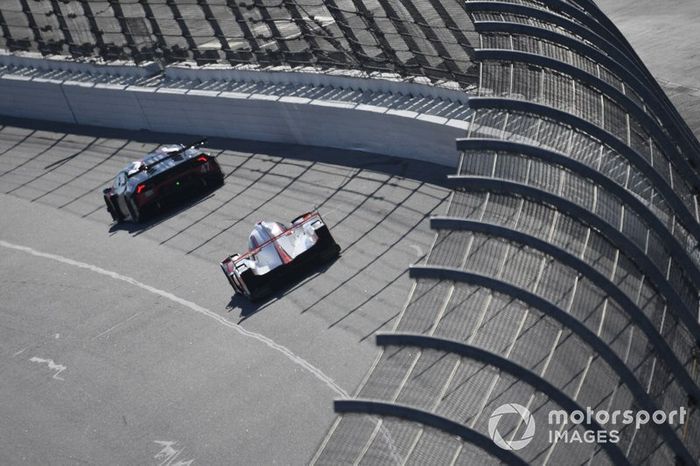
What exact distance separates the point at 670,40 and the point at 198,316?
17753mm

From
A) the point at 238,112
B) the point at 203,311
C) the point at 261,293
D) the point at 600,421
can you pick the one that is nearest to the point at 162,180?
the point at 238,112

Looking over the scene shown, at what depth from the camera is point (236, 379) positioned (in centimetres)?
1711

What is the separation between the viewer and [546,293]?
10.3m

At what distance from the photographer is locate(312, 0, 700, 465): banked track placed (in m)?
9.29

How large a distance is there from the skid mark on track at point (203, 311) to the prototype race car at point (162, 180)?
1740mm

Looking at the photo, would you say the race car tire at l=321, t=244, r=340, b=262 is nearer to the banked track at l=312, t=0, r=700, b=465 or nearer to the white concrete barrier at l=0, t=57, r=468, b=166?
the white concrete barrier at l=0, t=57, r=468, b=166

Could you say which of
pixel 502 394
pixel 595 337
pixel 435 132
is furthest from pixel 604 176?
pixel 435 132

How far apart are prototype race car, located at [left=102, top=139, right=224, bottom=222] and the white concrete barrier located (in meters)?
2.26

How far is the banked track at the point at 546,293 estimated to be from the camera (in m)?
9.29

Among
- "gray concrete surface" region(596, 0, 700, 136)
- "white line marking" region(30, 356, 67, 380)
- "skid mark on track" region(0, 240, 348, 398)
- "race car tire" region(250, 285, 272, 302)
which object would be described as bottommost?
"gray concrete surface" region(596, 0, 700, 136)

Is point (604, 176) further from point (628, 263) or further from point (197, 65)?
point (197, 65)

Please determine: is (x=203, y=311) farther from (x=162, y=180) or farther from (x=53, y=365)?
(x=162, y=180)

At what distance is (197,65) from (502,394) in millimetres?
20318

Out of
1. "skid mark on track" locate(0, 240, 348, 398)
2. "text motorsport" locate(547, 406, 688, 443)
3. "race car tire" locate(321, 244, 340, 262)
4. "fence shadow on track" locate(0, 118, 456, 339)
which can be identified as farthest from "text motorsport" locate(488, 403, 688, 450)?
"race car tire" locate(321, 244, 340, 262)
